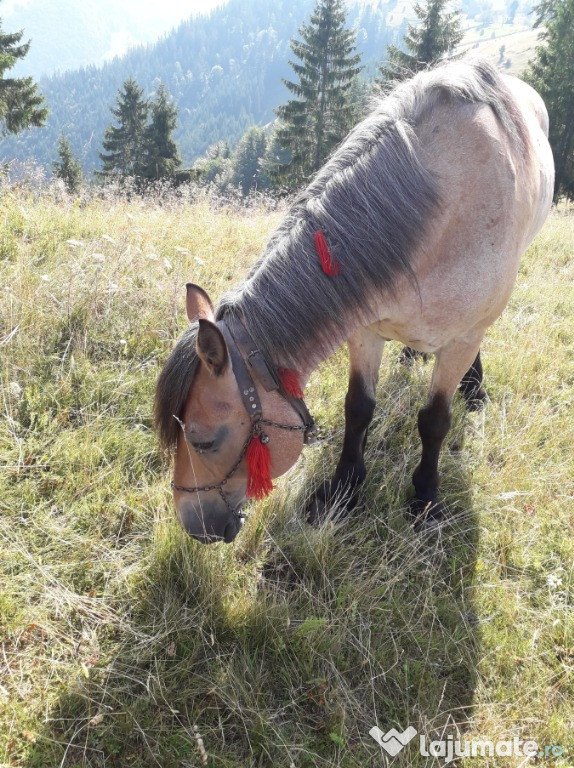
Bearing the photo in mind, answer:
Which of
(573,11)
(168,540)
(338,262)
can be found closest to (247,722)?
(168,540)

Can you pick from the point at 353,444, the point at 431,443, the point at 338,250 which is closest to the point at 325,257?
the point at 338,250

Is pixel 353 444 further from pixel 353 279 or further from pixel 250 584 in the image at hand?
pixel 353 279

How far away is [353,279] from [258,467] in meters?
0.90

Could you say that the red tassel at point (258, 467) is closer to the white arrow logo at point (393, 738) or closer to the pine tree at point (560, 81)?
the white arrow logo at point (393, 738)

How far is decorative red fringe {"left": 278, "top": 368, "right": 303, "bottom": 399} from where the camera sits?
1.88 meters

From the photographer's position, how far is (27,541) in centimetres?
210

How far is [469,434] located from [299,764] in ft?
7.57

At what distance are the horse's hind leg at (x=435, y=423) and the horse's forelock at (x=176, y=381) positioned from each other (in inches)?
58.7

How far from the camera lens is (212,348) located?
165 cm

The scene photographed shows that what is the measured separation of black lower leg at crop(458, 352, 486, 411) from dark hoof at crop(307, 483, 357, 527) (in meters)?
1.44

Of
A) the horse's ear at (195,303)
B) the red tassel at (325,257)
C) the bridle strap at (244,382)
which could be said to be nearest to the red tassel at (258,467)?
the bridle strap at (244,382)

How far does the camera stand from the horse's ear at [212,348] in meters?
1.59

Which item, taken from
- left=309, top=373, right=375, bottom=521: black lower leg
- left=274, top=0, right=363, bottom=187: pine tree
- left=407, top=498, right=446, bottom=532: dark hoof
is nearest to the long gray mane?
left=309, top=373, right=375, bottom=521: black lower leg

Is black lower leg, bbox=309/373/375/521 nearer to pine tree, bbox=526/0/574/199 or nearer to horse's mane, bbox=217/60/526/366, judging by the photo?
horse's mane, bbox=217/60/526/366
